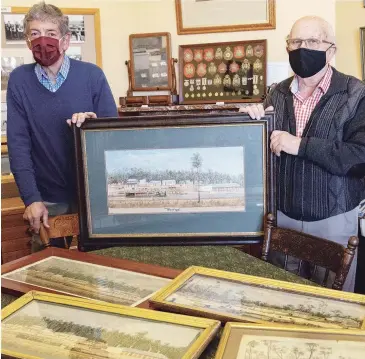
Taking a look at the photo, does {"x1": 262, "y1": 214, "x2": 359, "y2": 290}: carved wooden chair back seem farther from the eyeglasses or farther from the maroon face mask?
the maroon face mask

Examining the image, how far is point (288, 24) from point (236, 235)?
239cm

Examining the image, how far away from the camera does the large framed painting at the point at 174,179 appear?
186cm

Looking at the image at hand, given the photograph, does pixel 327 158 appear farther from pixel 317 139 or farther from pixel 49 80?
pixel 49 80

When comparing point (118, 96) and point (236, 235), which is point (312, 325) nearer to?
point (236, 235)

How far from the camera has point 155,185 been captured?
192cm

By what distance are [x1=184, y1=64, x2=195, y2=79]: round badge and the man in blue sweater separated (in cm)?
178

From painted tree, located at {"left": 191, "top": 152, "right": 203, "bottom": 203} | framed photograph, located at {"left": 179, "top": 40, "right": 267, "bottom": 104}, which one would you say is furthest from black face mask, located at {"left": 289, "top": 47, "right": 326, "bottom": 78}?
framed photograph, located at {"left": 179, "top": 40, "right": 267, "bottom": 104}

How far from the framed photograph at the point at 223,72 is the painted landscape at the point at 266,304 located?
267 centimetres

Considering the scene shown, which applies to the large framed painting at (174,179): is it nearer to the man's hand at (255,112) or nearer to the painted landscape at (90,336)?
the man's hand at (255,112)

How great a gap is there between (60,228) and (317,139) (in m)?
1.05

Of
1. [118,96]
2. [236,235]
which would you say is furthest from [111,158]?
[118,96]

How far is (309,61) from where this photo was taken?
6.37 feet

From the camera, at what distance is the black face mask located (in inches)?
76.4

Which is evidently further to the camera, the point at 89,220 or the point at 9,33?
the point at 9,33
